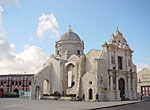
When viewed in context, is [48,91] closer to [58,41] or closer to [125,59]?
[58,41]

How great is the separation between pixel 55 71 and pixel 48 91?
16.3 ft

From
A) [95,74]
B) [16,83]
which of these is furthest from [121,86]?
[16,83]

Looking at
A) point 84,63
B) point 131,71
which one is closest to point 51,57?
point 84,63

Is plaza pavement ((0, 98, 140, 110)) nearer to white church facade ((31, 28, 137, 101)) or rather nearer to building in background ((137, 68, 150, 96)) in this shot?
white church facade ((31, 28, 137, 101))

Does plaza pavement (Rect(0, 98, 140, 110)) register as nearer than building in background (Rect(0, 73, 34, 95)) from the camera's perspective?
Yes

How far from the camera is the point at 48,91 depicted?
42.2 meters

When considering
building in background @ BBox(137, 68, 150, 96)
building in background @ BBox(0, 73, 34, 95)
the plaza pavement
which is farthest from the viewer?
building in background @ BBox(0, 73, 34, 95)


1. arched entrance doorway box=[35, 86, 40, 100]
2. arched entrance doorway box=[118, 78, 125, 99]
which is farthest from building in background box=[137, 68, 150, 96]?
arched entrance doorway box=[35, 86, 40, 100]

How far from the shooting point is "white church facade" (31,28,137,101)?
107ft

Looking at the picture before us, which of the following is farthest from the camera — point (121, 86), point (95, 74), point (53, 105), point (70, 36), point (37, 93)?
point (70, 36)

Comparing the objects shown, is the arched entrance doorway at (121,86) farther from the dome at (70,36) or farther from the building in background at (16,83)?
the building in background at (16,83)

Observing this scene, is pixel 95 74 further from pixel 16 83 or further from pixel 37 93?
pixel 16 83

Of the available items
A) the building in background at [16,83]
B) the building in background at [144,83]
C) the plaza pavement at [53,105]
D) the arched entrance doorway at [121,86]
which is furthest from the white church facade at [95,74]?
the building in background at [16,83]

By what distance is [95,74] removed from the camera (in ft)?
105
